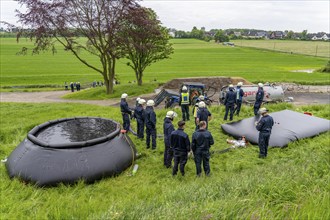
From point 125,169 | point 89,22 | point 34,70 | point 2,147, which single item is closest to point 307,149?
point 125,169

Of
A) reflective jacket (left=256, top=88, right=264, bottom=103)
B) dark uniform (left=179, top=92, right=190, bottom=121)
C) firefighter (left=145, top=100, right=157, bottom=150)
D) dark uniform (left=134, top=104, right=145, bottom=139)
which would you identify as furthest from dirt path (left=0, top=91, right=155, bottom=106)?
firefighter (left=145, top=100, right=157, bottom=150)

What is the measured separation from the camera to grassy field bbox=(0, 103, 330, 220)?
365cm

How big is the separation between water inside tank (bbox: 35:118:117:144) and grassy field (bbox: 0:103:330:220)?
61.5 inches

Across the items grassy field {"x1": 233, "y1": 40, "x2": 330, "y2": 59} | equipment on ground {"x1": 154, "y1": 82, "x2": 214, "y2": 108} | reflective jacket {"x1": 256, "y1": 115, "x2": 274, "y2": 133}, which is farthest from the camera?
grassy field {"x1": 233, "y1": 40, "x2": 330, "y2": 59}

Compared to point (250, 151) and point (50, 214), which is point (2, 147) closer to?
point (50, 214)

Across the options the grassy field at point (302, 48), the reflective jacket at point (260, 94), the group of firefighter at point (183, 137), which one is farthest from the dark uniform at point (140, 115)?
the grassy field at point (302, 48)

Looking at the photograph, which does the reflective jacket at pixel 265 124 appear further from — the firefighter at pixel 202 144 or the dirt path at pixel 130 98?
the dirt path at pixel 130 98

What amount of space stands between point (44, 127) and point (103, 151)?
11.8 feet

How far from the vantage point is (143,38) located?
2647 cm

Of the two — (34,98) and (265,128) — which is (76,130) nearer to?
(265,128)

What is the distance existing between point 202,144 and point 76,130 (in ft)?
17.6

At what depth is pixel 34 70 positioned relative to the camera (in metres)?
54.5

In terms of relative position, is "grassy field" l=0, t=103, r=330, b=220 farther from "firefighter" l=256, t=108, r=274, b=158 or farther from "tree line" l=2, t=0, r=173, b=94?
"tree line" l=2, t=0, r=173, b=94

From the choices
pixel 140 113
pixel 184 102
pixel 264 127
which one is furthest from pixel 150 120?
pixel 264 127
